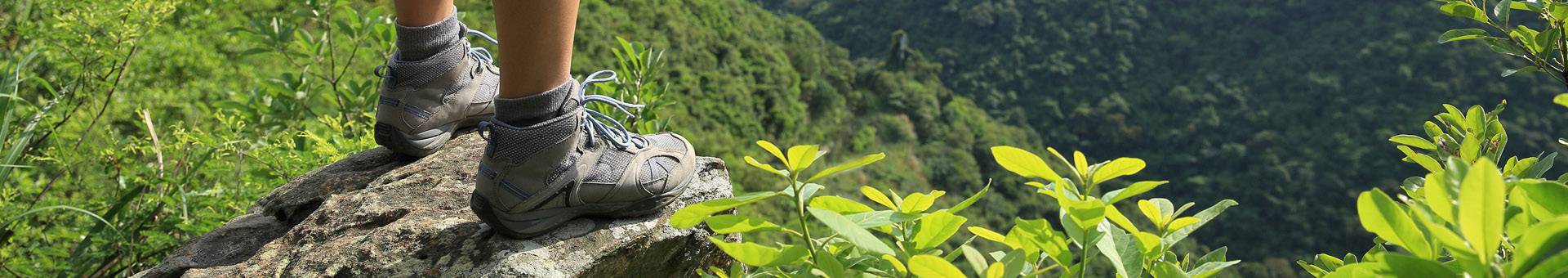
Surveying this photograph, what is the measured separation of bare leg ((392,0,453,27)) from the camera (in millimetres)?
1624

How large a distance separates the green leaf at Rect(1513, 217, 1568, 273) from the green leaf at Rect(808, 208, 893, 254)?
37 cm

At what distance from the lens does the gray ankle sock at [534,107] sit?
4.48 ft

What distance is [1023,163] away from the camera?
740mm

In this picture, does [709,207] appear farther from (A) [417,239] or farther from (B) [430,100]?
(B) [430,100]

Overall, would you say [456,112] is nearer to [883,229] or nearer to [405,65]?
[405,65]

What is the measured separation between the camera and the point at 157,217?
2.20 m

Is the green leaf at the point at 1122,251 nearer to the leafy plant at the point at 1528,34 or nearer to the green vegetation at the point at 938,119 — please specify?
the green vegetation at the point at 938,119

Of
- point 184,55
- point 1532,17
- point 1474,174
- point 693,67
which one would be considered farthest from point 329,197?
point 1532,17

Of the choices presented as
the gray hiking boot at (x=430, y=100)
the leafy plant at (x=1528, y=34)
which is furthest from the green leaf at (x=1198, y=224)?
the gray hiking boot at (x=430, y=100)

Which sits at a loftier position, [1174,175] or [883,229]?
[883,229]

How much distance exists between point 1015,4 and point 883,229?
175 feet

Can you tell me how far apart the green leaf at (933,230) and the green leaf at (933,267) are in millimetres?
149

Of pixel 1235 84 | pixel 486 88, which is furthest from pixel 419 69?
pixel 1235 84

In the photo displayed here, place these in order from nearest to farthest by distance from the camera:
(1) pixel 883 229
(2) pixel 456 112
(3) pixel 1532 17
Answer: (1) pixel 883 229 < (2) pixel 456 112 < (3) pixel 1532 17
